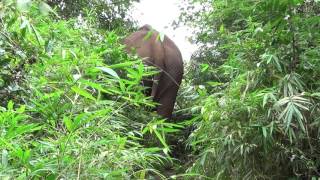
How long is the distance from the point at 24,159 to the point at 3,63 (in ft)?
2.84

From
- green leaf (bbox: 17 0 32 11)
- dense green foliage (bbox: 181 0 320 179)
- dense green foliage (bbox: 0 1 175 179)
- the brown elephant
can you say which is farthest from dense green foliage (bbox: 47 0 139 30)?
green leaf (bbox: 17 0 32 11)

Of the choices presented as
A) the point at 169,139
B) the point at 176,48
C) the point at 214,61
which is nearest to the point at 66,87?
the point at 169,139

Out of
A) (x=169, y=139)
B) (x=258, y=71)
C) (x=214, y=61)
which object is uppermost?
(x=258, y=71)

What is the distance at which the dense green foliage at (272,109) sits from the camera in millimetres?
2602

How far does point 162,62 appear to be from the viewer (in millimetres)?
5492

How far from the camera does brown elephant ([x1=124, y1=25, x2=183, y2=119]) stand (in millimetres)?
5326

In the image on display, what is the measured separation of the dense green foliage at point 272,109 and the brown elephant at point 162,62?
2322mm

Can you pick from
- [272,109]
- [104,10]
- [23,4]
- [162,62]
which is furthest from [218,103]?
[104,10]

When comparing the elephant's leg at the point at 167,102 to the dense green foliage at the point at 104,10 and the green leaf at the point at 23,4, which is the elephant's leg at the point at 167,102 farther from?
the green leaf at the point at 23,4

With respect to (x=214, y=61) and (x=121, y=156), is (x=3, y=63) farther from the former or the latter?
(x=214, y=61)

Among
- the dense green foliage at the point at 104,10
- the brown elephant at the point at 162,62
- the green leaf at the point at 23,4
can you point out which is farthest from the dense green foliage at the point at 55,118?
the dense green foliage at the point at 104,10

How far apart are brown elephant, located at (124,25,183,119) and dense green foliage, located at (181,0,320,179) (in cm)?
232

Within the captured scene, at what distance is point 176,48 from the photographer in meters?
5.75

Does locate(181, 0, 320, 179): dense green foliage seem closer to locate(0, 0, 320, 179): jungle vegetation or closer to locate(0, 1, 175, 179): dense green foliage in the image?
locate(0, 0, 320, 179): jungle vegetation
